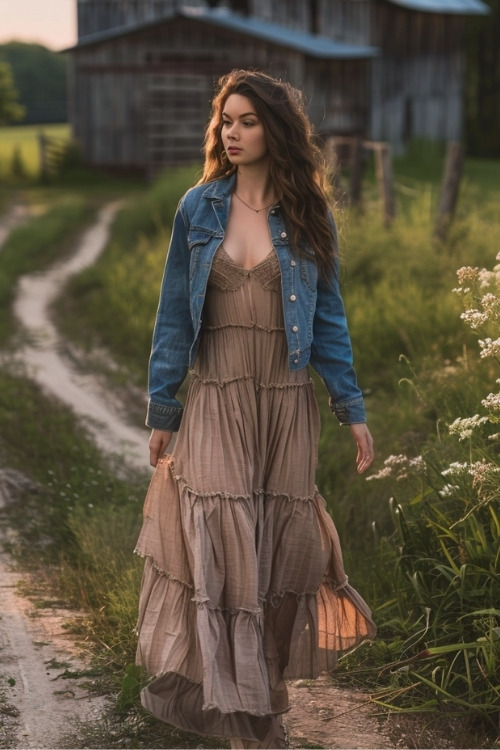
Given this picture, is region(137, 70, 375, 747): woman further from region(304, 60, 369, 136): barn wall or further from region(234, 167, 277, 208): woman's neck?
region(304, 60, 369, 136): barn wall

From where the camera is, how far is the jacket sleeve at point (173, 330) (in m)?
3.92

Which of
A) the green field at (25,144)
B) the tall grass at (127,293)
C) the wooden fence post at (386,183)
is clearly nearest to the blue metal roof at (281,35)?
the green field at (25,144)

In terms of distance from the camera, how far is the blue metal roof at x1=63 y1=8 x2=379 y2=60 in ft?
79.6

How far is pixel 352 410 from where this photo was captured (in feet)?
13.3

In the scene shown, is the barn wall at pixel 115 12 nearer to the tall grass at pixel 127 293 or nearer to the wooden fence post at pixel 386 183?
the tall grass at pixel 127 293

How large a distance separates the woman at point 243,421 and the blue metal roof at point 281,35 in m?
20.9

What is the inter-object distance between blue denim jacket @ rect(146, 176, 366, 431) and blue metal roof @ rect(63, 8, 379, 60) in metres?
20.9

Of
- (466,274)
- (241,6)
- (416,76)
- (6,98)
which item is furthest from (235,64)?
(466,274)

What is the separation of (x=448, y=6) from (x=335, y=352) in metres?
29.4

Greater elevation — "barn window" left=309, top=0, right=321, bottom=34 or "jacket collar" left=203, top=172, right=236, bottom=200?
"barn window" left=309, top=0, right=321, bottom=34

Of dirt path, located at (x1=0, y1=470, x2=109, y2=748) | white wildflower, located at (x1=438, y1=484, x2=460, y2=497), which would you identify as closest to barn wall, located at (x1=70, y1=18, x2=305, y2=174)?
dirt path, located at (x1=0, y1=470, x2=109, y2=748)

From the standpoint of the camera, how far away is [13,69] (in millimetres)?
51781

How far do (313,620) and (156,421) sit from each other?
2.71 feet

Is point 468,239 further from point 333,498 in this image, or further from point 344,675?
point 344,675
